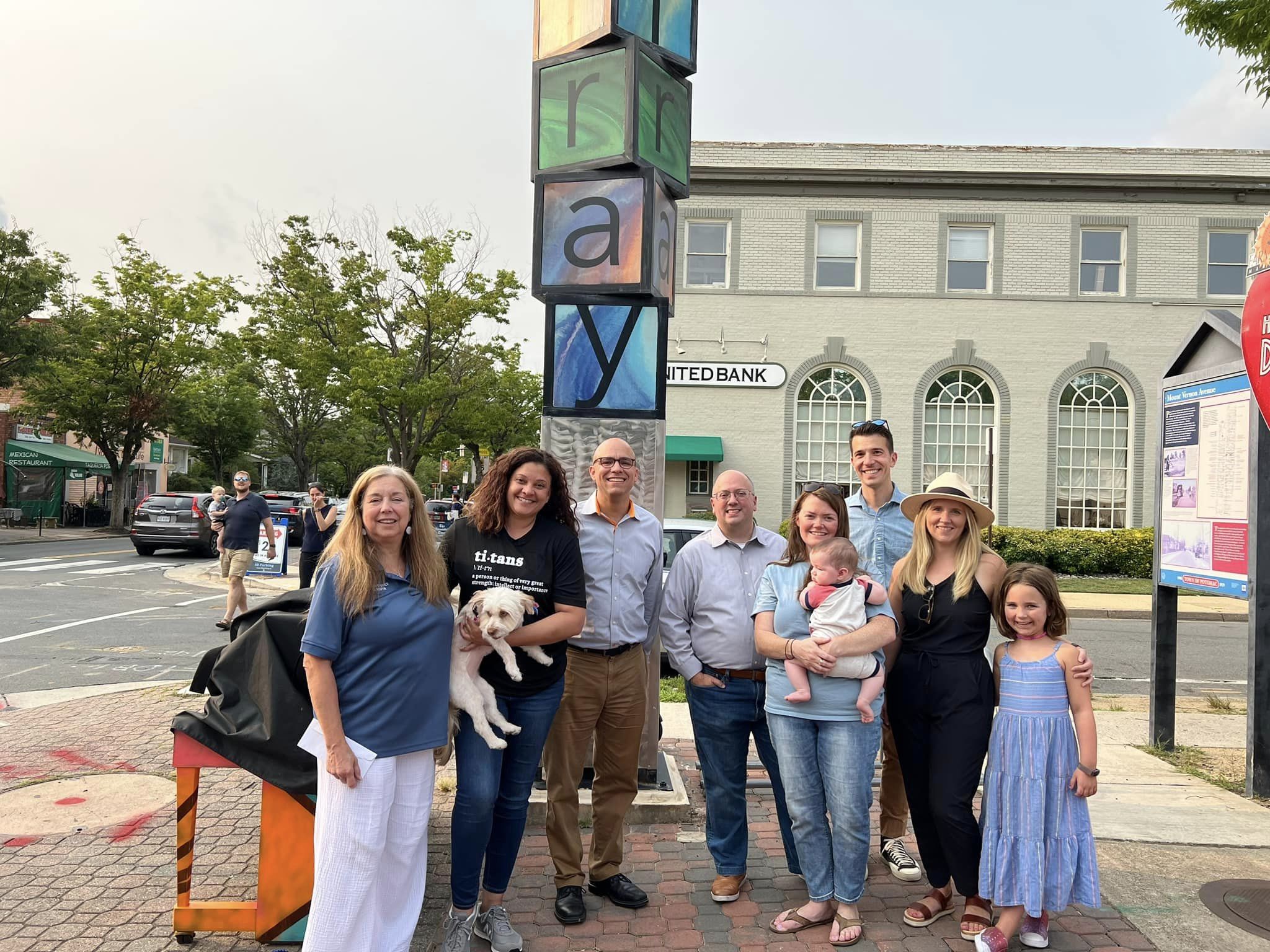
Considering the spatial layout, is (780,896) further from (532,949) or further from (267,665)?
(267,665)

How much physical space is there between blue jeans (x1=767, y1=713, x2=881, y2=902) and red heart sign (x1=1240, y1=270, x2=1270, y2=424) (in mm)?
2007

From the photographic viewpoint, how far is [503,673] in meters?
3.44

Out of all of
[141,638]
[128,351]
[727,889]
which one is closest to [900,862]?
[727,889]

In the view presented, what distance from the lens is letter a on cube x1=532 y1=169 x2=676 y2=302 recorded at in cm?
492

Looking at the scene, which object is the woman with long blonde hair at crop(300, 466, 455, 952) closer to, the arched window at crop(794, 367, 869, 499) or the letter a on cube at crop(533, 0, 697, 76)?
the letter a on cube at crop(533, 0, 697, 76)

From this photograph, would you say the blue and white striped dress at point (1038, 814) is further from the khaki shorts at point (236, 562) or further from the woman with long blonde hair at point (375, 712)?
the khaki shorts at point (236, 562)

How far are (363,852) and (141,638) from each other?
897 centimetres

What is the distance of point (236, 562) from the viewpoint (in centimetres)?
1101

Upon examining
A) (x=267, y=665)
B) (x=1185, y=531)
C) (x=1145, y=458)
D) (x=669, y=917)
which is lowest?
(x=669, y=917)

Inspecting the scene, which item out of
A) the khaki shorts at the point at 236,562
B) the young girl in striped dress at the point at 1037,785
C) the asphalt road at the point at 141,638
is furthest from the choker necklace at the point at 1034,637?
the khaki shorts at the point at 236,562

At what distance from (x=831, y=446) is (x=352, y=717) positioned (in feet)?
62.0

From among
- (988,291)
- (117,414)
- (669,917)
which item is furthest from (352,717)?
(117,414)

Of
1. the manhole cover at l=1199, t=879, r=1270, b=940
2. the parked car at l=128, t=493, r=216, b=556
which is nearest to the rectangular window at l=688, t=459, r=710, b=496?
the parked car at l=128, t=493, r=216, b=556

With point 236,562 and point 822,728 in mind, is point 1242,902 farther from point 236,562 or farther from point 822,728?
point 236,562
